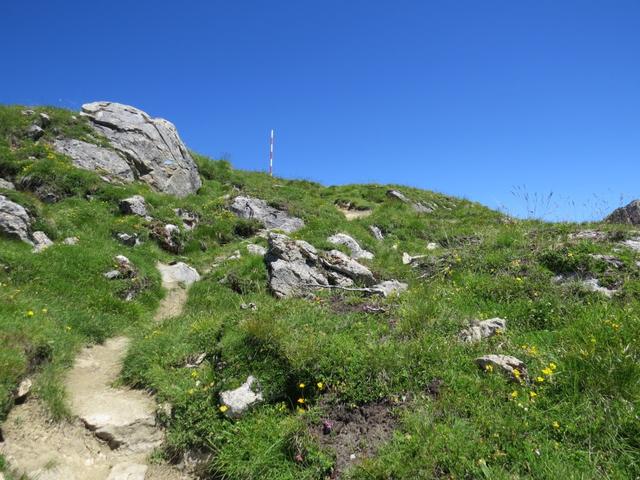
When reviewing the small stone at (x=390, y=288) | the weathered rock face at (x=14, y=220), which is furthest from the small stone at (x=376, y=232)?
the weathered rock face at (x=14, y=220)

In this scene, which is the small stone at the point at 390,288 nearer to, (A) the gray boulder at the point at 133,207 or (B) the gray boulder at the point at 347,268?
(B) the gray boulder at the point at 347,268

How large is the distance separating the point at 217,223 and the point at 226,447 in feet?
38.6

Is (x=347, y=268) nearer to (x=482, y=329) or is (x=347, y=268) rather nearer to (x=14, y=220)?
(x=482, y=329)

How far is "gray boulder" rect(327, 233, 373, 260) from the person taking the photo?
14.3 metres

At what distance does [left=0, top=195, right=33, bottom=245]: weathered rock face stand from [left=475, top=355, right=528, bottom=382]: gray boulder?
11053 millimetres

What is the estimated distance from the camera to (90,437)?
593cm

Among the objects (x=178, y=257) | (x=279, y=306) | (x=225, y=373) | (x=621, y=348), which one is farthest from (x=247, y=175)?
(x=621, y=348)

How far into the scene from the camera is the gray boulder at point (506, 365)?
5637mm

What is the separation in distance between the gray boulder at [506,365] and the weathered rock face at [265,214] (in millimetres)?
12336

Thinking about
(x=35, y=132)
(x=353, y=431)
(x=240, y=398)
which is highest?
(x=35, y=132)

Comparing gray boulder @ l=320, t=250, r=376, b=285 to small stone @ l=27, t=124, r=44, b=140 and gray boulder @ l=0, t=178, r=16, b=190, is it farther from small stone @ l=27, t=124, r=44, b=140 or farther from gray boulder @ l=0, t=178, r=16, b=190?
small stone @ l=27, t=124, r=44, b=140

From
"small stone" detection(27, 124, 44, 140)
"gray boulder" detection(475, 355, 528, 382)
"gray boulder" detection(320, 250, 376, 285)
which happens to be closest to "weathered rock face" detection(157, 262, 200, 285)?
"gray boulder" detection(320, 250, 376, 285)

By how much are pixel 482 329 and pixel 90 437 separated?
6.06 meters

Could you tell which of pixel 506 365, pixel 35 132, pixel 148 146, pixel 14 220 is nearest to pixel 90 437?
pixel 506 365
